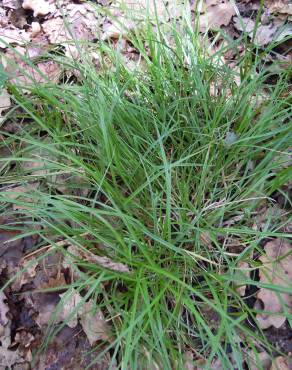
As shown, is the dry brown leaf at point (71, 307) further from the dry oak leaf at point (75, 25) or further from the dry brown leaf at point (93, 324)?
the dry oak leaf at point (75, 25)

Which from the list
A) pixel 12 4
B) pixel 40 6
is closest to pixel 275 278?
pixel 40 6

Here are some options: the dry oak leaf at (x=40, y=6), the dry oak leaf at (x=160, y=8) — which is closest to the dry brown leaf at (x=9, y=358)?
the dry oak leaf at (x=160, y=8)

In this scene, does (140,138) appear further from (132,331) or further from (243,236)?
(132,331)

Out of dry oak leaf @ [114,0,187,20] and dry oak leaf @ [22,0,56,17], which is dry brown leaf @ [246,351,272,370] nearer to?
dry oak leaf @ [114,0,187,20]

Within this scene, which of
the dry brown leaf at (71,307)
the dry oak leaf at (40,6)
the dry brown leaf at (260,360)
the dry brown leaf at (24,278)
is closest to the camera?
the dry brown leaf at (260,360)

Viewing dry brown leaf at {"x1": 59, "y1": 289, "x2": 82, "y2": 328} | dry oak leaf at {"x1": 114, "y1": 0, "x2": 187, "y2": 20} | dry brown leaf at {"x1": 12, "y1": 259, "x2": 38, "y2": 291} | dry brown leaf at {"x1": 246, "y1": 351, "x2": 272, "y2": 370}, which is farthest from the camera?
dry oak leaf at {"x1": 114, "y1": 0, "x2": 187, "y2": 20}

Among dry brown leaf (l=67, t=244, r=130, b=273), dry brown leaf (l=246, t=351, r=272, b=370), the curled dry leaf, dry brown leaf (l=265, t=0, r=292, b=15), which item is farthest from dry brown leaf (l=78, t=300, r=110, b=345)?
dry brown leaf (l=265, t=0, r=292, b=15)

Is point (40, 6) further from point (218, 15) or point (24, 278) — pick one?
point (24, 278)
